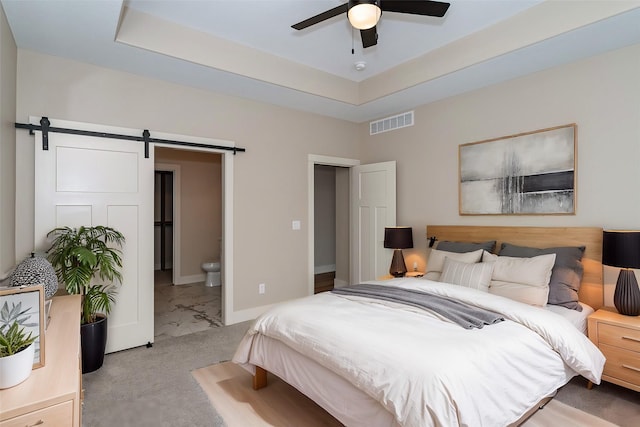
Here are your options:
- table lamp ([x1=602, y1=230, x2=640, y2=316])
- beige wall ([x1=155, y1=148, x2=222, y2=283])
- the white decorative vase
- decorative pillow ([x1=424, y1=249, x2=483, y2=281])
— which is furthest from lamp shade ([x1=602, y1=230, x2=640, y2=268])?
beige wall ([x1=155, y1=148, x2=222, y2=283])

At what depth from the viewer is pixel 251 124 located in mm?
4184

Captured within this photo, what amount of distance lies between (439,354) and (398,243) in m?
2.46

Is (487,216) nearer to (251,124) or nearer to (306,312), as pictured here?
(306,312)

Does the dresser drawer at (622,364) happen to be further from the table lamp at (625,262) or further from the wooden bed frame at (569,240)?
the wooden bed frame at (569,240)

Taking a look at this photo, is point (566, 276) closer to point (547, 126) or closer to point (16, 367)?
point (547, 126)

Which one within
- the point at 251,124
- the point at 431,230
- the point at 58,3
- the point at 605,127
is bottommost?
the point at 431,230

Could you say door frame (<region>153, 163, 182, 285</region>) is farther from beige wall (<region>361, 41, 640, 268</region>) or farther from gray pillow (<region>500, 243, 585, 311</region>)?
gray pillow (<region>500, 243, 585, 311</region>)

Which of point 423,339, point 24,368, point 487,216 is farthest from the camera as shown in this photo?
point 487,216

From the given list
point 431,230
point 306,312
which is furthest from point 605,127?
point 306,312

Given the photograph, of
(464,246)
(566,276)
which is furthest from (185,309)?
(566,276)

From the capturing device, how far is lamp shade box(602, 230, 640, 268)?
7.95ft

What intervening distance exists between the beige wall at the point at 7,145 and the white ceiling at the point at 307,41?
195 mm

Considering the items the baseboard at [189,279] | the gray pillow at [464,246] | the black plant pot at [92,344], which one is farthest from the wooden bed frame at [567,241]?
the baseboard at [189,279]

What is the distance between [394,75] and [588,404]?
3352mm
